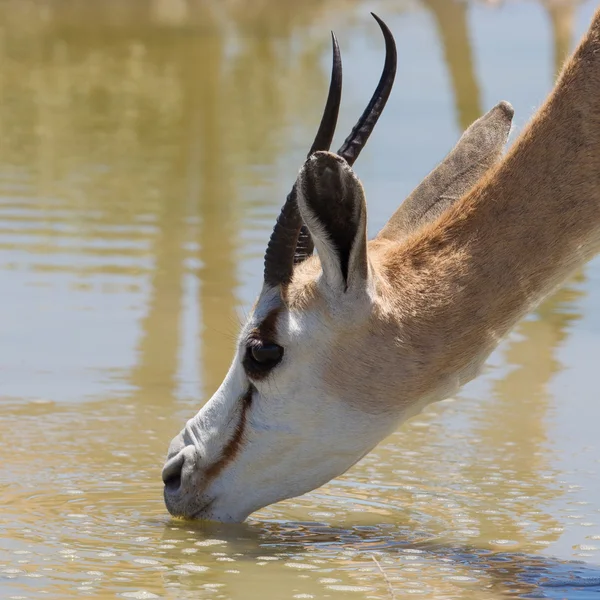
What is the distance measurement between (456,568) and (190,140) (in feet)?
38.3

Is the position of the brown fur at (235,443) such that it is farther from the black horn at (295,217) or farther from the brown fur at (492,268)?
the black horn at (295,217)

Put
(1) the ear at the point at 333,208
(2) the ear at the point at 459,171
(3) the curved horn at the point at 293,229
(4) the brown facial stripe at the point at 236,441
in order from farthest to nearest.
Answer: (2) the ear at the point at 459,171 < (4) the brown facial stripe at the point at 236,441 < (3) the curved horn at the point at 293,229 < (1) the ear at the point at 333,208

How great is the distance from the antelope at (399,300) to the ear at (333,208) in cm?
3

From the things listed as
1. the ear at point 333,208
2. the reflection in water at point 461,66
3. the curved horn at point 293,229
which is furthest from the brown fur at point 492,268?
the reflection in water at point 461,66

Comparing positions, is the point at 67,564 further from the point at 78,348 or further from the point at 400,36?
the point at 400,36

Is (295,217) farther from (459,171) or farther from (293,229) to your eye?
(459,171)

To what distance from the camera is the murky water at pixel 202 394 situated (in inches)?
212

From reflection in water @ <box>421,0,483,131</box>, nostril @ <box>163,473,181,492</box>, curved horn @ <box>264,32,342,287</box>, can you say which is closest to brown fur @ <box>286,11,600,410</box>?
curved horn @ <box>264,32,342,287</box>

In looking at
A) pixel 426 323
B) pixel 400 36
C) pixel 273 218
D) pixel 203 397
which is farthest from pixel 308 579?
pixel 400 36

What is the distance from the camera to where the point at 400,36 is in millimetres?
26734

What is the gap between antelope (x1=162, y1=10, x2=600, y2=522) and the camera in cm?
536

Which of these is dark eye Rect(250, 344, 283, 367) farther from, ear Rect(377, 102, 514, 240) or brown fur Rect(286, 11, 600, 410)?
ear Rect(377, 102, 514, 240)

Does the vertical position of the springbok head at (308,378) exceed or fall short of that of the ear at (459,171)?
it falls short

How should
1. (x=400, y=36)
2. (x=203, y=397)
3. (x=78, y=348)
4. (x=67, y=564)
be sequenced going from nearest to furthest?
(x=67, y=564) < (x=203, y=397) < (x=78, y=348) < (x=400, y=36)
